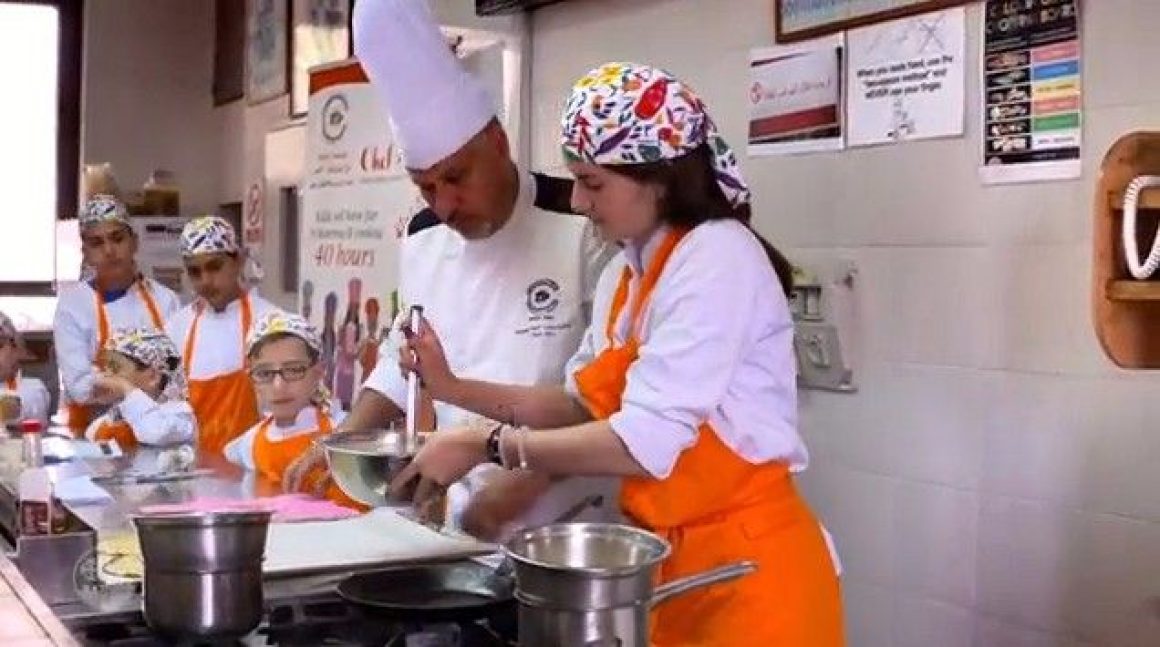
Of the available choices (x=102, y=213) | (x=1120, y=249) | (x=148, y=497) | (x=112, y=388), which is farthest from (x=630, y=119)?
(x=102, y=213)

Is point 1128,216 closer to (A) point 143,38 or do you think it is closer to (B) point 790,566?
(B) point 790,566

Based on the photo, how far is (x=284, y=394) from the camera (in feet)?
9.29

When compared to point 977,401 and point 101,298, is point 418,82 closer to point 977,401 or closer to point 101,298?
point 977,401

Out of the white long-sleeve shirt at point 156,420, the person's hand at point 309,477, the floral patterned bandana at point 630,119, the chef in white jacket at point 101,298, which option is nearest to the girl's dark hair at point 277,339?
the white long-sleeve shirt at point 156,420

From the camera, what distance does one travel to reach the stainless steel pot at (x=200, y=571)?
1.43m

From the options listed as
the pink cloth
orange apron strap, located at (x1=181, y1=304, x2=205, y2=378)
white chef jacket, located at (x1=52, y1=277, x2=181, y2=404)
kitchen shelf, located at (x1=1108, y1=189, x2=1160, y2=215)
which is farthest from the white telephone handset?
white chef jacket, located at (x1=52, y1=277, x2=181, y2=404)

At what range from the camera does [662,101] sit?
1686mm

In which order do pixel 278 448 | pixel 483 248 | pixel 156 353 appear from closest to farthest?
1. pixel 483 248
2. pixel 278 448
3. pixel 156 353

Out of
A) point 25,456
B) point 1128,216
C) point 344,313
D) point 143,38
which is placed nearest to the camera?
point 1128,216

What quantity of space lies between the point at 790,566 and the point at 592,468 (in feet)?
0.82

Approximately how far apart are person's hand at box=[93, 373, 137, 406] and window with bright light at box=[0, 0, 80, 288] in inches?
124

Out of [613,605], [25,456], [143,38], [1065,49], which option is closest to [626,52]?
[1065,49]

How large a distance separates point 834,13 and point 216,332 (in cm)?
201

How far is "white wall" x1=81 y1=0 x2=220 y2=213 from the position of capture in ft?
19.9
